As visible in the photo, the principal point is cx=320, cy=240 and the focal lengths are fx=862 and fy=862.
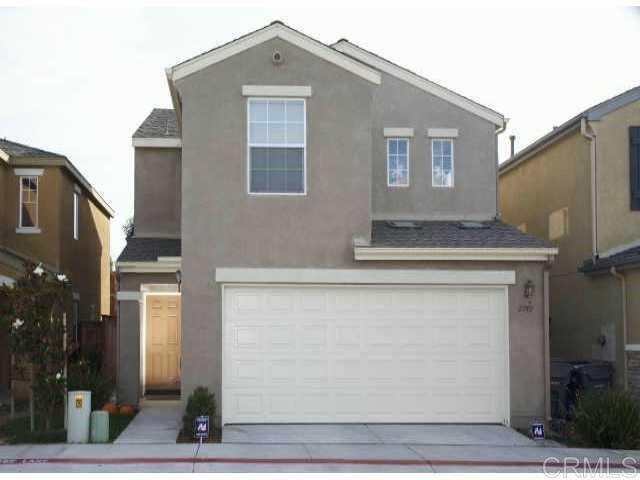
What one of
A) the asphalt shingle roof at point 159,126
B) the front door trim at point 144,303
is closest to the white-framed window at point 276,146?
the front door trim at point 144,303

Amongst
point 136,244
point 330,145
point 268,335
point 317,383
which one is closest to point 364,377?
point 317,383

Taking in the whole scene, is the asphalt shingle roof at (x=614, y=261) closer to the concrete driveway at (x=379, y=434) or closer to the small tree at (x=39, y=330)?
the concrete driveway at (x=379, y=434)

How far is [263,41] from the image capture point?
46.5ft

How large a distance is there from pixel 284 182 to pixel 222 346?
2859 millimetres

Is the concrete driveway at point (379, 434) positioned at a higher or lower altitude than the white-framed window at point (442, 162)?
Result: lower

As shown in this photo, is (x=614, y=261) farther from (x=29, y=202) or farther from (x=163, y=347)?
(x=29, y=202)

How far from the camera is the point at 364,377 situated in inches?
557

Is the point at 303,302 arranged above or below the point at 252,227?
below

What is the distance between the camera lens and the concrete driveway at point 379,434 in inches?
505

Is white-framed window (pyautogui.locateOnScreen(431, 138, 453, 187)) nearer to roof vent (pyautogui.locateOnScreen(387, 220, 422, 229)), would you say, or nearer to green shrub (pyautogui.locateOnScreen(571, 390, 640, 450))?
roof vent (pyautogui.locateOnScreen(387, 220, 422, 229))

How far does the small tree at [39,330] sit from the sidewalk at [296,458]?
136 cm

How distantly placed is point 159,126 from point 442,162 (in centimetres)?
656

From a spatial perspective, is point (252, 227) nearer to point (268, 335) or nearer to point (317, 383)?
point (268, 335)

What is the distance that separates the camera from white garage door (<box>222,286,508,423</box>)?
1398cm
